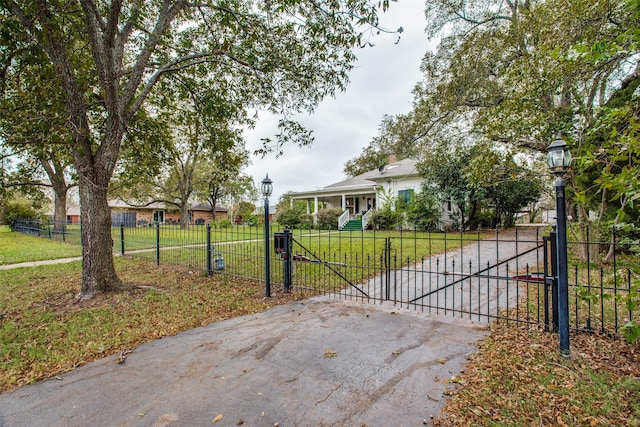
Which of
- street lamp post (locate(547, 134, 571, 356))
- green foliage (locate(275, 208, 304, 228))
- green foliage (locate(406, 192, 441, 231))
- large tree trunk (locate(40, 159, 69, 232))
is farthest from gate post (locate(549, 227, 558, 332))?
large tree trunk (locate(40, 159, 69, 232))

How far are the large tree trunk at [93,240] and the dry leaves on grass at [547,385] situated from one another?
20.7 ft

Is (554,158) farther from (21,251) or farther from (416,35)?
(21,251)

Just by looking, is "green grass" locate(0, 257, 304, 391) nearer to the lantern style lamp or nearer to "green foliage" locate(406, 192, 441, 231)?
the lantern style lamp

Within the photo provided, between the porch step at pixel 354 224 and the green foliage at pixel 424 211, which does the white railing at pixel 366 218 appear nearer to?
the porch step at pixel 354 224

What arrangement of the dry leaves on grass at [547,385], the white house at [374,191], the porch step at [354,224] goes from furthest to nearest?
the porch step at [354,224], the white house at [374,191], the dry leaves on grass at [547,385]

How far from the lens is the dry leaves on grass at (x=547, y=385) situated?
241 centimetres

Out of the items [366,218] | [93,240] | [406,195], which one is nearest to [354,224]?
[366,218]

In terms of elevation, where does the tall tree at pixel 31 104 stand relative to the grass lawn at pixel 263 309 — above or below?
above

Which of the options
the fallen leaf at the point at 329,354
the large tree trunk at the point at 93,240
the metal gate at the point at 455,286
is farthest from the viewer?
the large tree trunk at the point at 93,240

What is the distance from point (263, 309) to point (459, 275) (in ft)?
11.1

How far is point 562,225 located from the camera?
3.36 metres

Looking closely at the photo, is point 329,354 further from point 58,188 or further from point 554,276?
point 58,188

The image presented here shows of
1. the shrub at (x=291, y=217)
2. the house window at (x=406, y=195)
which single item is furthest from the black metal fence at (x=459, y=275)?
the shrub at (x=291, y=217)

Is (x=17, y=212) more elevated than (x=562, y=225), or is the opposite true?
(x=17, y=212)
